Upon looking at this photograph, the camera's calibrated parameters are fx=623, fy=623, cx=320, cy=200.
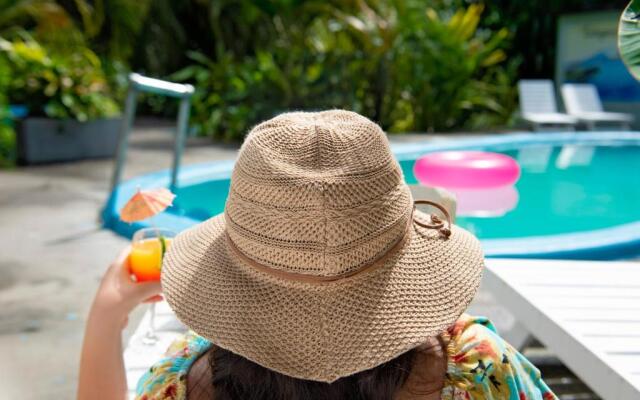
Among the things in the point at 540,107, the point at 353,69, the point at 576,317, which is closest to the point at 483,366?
the point at 576,317

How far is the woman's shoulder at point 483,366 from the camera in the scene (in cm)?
105

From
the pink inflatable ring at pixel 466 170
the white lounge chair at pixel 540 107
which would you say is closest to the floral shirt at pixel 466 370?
the pink inflatable ring at pixel 466 170

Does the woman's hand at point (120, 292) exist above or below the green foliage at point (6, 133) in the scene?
above

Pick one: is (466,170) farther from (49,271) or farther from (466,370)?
(466,370)

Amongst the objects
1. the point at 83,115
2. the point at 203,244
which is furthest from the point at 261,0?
the point at 203,244

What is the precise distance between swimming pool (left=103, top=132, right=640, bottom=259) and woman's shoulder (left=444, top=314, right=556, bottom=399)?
2.60 m

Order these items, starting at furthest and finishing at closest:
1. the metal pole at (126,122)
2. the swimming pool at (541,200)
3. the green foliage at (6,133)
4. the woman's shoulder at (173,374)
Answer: the green foliage at (6,133)
the metal pole at (126,122)
the swimming pool at (541,200)
the woman's shoulder at (173,374)

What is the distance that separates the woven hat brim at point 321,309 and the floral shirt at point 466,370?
0.33ft

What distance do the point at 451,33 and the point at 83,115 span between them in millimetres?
6684

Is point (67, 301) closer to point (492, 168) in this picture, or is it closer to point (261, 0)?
point (492, 168)

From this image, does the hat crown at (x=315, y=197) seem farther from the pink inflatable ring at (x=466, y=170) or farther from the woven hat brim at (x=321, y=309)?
the pink inflatable ring at (x=466, y=170)

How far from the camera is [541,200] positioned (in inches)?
249

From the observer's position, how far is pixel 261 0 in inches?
474

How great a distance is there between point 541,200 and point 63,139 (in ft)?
18.9
